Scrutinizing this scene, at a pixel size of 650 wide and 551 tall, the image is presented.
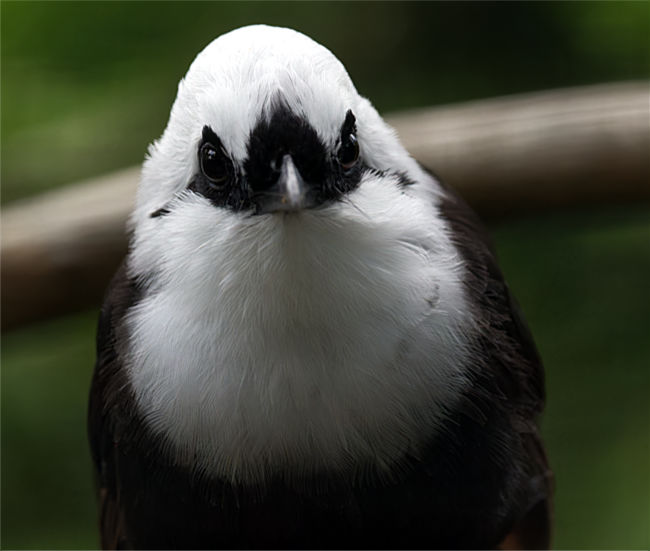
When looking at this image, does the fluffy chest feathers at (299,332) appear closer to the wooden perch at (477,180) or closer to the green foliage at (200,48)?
the wooden perch at (477,180)

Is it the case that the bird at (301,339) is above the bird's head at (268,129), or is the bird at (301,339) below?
below

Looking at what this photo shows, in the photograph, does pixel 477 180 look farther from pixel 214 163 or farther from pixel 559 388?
pixel 214 163

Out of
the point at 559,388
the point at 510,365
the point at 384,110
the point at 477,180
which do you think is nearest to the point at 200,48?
the point at 384,110

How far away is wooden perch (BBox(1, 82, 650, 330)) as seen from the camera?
3096 millimetres

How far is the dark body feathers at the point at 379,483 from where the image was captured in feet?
6.88

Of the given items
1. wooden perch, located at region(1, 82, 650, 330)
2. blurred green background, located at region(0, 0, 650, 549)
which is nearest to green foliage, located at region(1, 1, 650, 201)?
blurred green background, located at region(0, 0, 650, 549)

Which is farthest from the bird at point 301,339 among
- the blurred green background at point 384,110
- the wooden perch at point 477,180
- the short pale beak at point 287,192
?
the blurred green background at point 384,110

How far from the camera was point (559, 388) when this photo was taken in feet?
13.6

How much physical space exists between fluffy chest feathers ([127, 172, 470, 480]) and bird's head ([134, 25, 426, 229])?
2.1 inches

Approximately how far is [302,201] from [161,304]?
49 cm

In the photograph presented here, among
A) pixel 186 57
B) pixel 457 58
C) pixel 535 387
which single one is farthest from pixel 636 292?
pixel 186 57

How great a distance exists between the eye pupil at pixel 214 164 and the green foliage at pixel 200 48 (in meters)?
2.09

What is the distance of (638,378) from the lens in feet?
13.4

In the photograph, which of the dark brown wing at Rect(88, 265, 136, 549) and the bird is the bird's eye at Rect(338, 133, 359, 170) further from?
the dark brown wing at Rect(88, 265, 136, 549)
